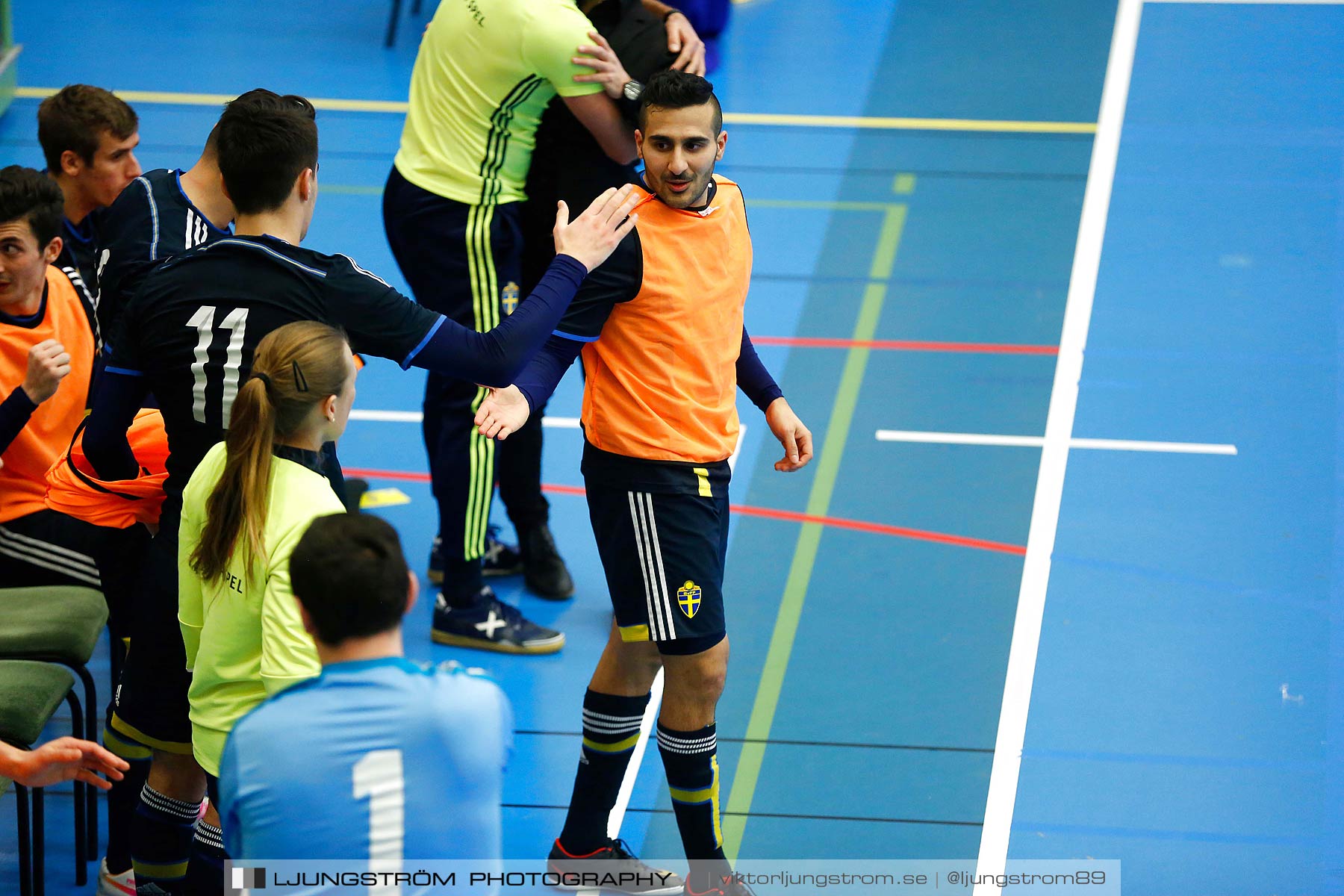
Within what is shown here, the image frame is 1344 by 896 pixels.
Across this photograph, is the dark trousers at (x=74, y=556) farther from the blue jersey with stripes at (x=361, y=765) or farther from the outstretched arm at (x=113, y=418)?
the blue jersey with stripes at (x=361, y=765)

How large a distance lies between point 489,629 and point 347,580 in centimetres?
312

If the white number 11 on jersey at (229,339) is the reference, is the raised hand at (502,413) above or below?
below

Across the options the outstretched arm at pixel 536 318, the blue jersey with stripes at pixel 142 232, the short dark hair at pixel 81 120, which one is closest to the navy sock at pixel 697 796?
the outstretched arm at pixel 536 318

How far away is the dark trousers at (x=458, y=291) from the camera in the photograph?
525cm

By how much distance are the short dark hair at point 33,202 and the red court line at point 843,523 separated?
7.54 feet

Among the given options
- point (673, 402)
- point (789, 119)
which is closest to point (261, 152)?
point (673, 402)

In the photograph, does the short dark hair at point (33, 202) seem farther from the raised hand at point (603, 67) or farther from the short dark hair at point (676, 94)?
the short dark hair at point (676, 94)

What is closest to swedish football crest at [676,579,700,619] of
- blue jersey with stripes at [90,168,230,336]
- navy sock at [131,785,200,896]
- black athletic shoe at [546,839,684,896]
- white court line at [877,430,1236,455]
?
black athletic shoe at [546,839,684,896]

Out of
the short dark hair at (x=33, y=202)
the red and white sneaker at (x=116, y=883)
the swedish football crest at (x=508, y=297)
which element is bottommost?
the red and white sneaker at (x=116, y=883)

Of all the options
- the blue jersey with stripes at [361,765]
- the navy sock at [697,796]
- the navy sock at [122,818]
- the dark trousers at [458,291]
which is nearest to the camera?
the blue jersey with stripes at [361,765]

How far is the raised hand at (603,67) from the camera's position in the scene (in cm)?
492

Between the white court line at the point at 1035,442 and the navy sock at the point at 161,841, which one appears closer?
the navy sock at the point at 161,841

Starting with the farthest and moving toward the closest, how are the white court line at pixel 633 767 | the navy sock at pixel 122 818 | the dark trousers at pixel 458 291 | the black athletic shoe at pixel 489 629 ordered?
the black athletic shoe at pixel 489 629 < the dark trousers at pixel 458 291 < the white court line at pixel 633 767 < the navy sock at pixel 122 818

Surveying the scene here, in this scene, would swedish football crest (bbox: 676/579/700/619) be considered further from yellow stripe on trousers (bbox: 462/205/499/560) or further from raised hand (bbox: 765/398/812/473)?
yellow stripe on trousers (bbox: 462/205/499/560)
